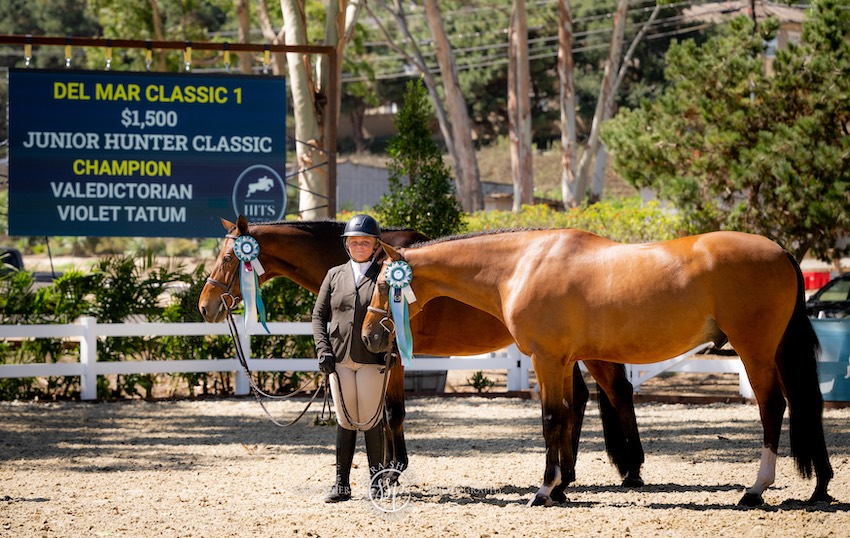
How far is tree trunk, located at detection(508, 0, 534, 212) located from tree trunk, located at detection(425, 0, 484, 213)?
4.13 feet

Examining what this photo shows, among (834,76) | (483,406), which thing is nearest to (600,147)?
(834,76)

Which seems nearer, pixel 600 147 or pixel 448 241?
pixel 448 241

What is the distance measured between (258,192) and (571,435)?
619 cm

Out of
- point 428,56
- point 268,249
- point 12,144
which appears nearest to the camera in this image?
point 268,249

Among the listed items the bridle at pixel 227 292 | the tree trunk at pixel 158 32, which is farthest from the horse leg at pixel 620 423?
the tree trunk at pixel 158 32

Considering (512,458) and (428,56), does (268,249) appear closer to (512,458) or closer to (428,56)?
(512,458)

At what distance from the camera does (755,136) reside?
47.2ft

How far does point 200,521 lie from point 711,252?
360 cm

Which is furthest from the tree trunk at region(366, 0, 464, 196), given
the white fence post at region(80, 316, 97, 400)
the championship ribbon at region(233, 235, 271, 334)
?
the championship ribbon at region(233, 235, 271, 334)

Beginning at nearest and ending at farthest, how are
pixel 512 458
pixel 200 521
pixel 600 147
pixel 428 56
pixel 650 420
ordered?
1. pixel 200 521
2. pixel 512 458
3. pixel 650 420
4. pixel 600 147
5. pixel 428 56

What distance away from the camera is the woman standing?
6.46 meters

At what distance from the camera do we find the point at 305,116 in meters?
14.8

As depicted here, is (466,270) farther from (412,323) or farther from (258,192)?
(258,192)

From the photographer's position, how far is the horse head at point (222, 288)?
288 inches
